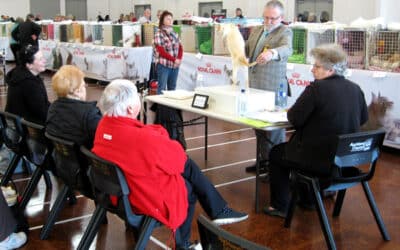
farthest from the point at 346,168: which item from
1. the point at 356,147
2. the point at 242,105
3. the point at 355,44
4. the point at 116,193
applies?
the point at 355,44

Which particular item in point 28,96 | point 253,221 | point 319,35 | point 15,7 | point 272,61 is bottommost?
point 253,221

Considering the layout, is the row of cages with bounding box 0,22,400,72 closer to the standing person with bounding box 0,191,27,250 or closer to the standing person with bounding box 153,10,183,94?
the standing person with bounding box 153,10,183,94

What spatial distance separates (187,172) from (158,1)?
52.1ft

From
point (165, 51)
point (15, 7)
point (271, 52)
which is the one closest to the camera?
point (271, 52)

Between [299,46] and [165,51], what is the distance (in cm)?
156

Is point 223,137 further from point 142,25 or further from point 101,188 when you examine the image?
point 142,25

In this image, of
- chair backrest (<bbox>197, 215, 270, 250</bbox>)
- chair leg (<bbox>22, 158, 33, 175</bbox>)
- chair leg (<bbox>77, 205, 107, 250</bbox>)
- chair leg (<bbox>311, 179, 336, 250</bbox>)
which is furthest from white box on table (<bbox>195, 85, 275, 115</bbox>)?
chair backrest (<bbox>197, 215, 270, 250</bbox>)

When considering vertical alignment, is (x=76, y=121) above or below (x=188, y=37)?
below

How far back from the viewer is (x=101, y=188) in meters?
2.30

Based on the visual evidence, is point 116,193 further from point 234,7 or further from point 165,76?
point 234,7

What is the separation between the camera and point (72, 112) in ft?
9.04

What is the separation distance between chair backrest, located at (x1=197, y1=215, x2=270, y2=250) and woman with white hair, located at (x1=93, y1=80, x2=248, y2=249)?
0.73 metres

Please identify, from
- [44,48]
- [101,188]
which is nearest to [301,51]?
[101,188]

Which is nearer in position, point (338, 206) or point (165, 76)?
point (338, 206)
